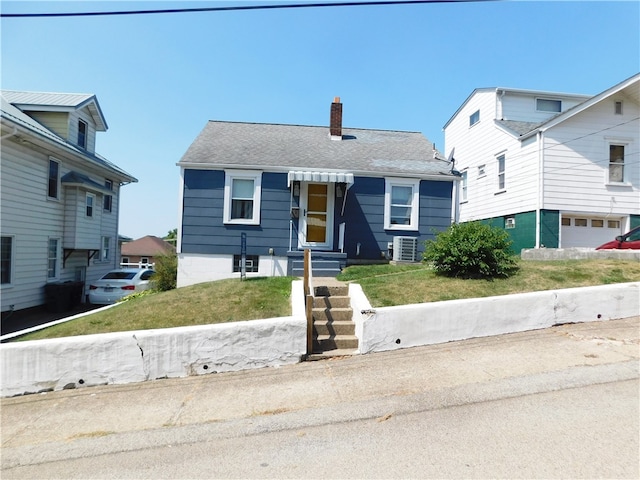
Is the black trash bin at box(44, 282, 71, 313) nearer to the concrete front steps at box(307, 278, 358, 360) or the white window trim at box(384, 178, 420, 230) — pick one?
the concrete front steps at box(307, 278, 358, 360)

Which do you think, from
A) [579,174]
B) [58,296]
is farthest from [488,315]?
[58,296]

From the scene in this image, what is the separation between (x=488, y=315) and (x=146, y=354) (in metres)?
5.39

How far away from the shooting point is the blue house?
1180 cm

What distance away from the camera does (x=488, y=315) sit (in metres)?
6.38

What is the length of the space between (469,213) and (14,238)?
59.5 feet

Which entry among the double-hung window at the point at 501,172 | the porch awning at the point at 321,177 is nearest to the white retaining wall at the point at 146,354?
the porch awning at the point at 321,177

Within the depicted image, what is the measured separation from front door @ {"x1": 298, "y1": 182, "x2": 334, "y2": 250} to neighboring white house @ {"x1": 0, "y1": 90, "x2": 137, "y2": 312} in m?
8.91

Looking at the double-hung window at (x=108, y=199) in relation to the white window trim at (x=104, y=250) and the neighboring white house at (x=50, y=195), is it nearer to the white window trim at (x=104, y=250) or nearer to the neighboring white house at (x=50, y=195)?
the neighboring white house at (x=50, y=195)

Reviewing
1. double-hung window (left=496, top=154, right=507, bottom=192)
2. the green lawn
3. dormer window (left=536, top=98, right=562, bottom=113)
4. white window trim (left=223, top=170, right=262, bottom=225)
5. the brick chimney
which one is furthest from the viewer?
dormer window (left=536, top=98, right=562, bottom=113)

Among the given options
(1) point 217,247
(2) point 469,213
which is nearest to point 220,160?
(1) point 217,247

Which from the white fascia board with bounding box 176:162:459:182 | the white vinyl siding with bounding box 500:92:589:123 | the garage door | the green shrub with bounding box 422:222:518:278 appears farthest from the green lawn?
the white vinyl siding with bounding box 500:92:589:123

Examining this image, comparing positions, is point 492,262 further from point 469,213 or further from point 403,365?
point 469,213

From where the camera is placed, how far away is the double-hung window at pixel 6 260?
1209 centimetres

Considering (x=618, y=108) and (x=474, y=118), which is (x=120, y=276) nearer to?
(x=474, y=118)
